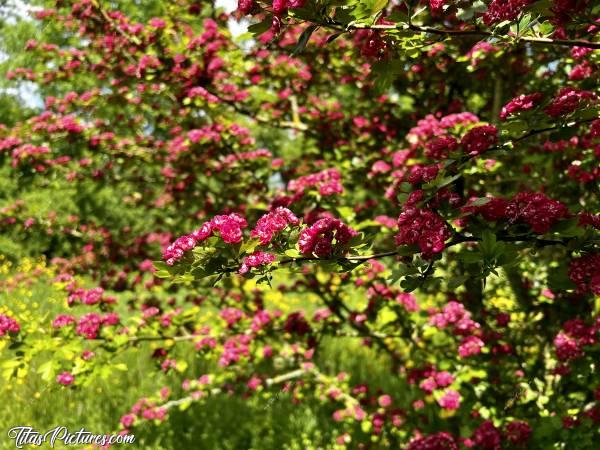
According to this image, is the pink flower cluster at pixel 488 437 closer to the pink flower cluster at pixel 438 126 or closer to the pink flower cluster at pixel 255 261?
the pink flower cluster at pixel 438 126

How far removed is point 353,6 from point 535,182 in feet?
10.1

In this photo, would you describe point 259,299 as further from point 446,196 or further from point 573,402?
point 446,196

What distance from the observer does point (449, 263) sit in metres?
5.01

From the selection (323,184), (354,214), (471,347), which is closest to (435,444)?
(471,347)

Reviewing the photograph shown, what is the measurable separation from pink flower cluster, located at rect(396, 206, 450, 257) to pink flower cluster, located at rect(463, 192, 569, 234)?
14 cm

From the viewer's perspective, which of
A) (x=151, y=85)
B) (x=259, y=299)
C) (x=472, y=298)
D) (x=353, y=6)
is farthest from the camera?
(x=259, y=299)

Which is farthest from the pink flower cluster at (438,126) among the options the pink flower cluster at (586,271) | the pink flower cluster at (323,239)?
the pink flower cluster at (323,239)

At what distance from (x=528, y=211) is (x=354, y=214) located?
81.9 inches

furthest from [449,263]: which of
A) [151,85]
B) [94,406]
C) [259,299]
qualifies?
[94,406]

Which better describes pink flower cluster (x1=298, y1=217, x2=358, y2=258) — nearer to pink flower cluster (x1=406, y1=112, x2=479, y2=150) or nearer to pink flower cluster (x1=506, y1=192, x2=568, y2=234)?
pink flower cluster (x1=506, y1=192, x2=568, y2=234)

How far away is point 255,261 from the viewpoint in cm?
179

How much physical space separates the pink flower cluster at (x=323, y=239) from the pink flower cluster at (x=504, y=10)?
956 mm

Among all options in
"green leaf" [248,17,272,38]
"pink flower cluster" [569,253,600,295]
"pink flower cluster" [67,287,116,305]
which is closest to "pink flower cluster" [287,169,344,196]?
"pink flower cluster" [67,287,116,305]

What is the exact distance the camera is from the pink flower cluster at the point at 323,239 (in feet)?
5.92
